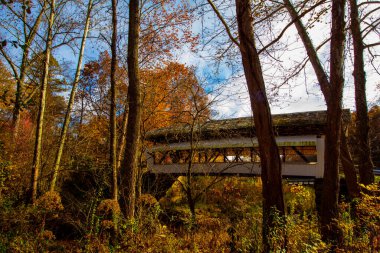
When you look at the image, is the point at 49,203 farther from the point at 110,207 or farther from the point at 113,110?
the point at 113,110

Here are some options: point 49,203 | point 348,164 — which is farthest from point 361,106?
point 49,203

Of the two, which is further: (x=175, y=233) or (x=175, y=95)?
(x=175, y=95)

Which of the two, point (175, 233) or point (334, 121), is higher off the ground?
point (334, 121)

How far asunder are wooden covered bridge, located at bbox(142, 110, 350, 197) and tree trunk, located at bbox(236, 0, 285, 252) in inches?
200

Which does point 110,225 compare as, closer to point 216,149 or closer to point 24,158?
point 24,158

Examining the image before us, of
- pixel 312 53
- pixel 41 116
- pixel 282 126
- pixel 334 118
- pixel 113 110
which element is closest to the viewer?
pixel 334 118

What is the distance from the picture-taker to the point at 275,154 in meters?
3.65

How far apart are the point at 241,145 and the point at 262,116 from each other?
7.55m

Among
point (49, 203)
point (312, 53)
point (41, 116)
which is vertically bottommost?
point (49, 203)

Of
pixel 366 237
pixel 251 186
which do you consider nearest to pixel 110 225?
pixel 366 237

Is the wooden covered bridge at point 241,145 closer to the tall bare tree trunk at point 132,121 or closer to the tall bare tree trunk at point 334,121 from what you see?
the tall bare tree trunk at point 132,121

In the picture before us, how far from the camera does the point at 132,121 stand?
4805mm

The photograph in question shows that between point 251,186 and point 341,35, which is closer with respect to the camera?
point 341,35

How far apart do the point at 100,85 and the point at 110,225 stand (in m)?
5.32
